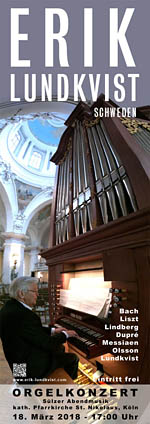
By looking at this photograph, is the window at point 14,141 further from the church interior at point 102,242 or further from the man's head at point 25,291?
the man's head at point 25,291

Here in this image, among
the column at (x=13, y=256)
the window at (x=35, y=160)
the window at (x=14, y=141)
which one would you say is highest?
the window at (x=14, y=141)

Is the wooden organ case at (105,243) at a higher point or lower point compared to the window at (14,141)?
lower

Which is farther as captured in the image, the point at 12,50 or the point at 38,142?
the point at 38,142

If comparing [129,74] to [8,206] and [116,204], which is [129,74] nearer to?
[116,204]

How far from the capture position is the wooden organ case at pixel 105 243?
1636mm

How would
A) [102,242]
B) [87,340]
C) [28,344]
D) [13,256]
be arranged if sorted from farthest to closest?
[13,256] → [102,242] → [87,340] → [28,344]

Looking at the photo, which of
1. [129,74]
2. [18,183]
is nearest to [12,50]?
[129,74]

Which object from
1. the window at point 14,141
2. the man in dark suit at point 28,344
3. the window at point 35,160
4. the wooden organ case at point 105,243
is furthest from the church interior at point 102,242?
the window at point 35,160

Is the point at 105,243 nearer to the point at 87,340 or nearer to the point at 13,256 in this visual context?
the point at 87,340

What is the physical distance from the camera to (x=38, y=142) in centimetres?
1639

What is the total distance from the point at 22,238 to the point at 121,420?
593 inches

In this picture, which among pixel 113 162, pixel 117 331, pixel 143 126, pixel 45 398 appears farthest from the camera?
pixel 143 126

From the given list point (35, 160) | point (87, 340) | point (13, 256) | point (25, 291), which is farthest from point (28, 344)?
point (35, 160)

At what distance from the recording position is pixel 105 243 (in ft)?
6.77
